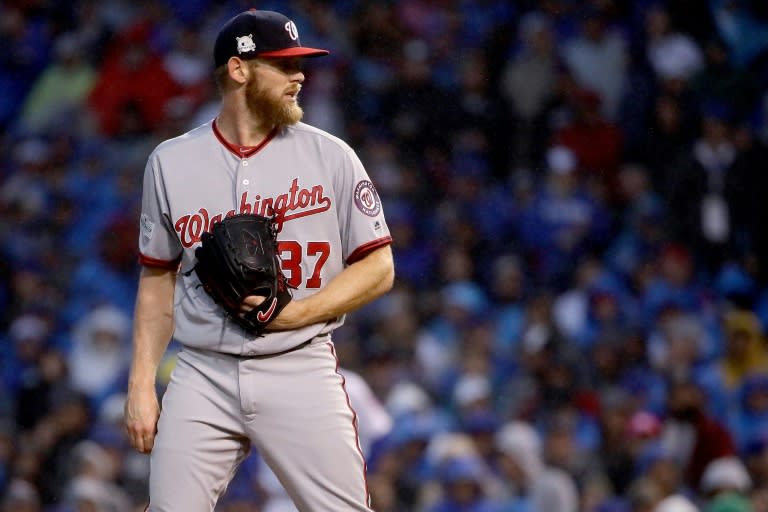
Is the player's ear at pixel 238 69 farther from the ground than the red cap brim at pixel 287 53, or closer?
closer

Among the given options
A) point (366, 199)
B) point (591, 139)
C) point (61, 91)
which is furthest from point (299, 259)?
point (61, 91)

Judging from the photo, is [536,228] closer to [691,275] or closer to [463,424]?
[691,275]

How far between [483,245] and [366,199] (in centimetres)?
594

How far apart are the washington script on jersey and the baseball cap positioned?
14.1 inches

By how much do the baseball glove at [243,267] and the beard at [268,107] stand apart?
12.1 inches

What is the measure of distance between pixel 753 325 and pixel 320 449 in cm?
554

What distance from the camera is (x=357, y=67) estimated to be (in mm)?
11141

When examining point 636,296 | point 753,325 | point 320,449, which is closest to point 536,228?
point 636,296

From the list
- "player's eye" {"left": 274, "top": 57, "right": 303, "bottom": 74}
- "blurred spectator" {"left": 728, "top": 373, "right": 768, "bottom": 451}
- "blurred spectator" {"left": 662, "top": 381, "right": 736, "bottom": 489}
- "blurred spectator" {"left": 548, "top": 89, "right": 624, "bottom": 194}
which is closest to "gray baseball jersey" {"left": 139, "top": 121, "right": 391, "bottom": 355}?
"player's eye" {"left": 274, "top": 57, "right": 303, "bottom": 74}

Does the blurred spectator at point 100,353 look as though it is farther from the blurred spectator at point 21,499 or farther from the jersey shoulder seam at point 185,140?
the jersey shoulder seam at point 185,140

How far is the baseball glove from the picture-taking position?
365 centimetres

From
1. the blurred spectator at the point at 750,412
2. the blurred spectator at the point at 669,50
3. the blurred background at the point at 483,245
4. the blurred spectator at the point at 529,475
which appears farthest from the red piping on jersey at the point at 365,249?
the blurred spectator at the point at 669,50

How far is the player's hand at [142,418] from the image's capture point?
385cm

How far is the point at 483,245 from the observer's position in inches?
386
